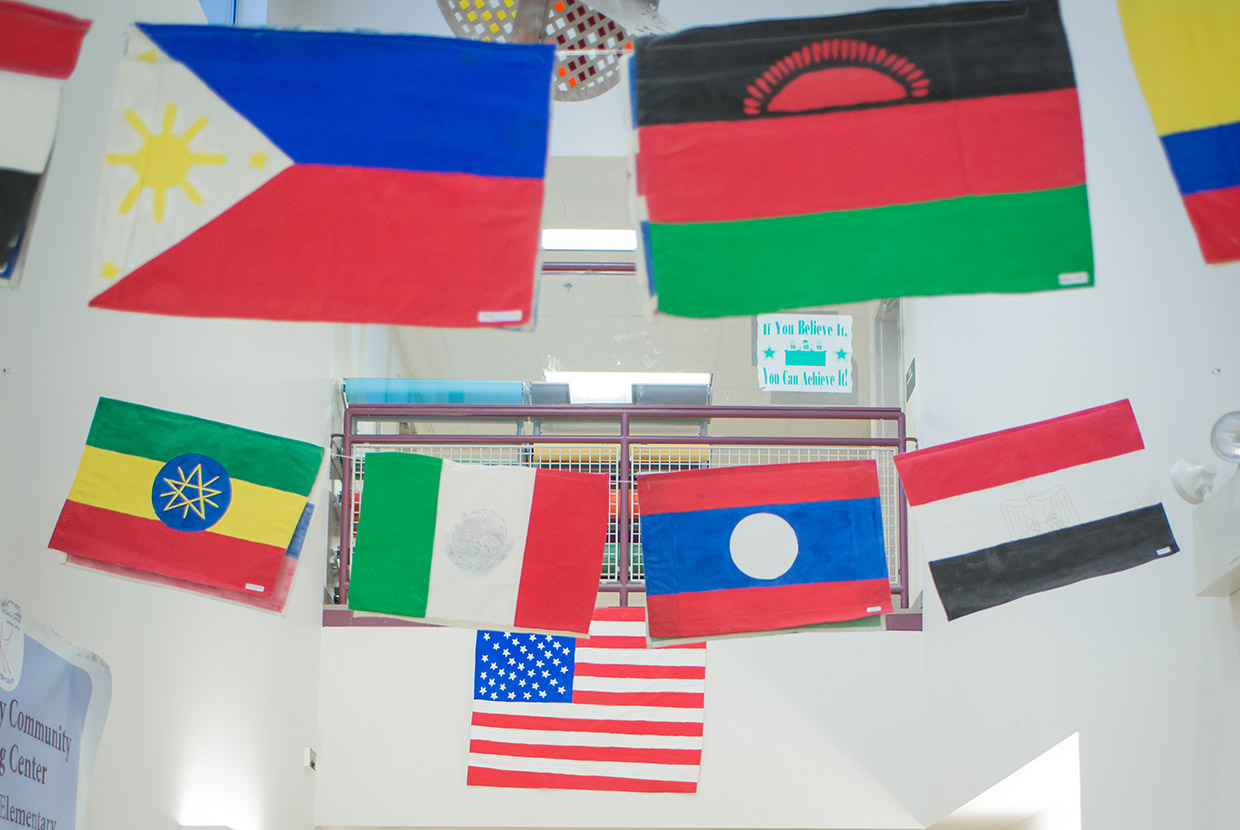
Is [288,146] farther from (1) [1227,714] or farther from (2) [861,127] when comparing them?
(1) [1227,714]

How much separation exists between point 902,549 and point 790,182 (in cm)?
457

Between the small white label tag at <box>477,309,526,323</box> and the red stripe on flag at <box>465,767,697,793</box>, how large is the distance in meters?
4.54

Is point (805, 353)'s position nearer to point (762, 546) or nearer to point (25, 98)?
point (762, 546)

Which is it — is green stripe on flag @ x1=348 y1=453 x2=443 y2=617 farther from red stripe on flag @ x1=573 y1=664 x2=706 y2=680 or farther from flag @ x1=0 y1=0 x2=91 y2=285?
flag @ x1=0 y1=0 x2=91 y2=285

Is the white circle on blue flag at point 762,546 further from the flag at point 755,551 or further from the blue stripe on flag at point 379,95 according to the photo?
the blue stripe on flag at point 379,95

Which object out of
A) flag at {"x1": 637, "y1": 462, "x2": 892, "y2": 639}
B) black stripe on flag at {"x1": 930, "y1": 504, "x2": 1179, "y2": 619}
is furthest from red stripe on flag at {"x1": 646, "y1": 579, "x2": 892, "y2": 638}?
black stripe on flag at {"x1": 930, "y1": 504, "x2": 1179, "y2": 619}

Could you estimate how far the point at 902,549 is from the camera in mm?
7168

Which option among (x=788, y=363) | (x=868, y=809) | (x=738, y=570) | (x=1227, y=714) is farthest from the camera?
(x=788, y=363)

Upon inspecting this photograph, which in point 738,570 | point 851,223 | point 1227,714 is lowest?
point 1227,714

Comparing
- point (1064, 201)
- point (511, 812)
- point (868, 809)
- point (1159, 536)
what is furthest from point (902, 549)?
point (1064, 201)

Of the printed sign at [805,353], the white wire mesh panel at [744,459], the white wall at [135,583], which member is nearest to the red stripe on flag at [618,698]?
the white wire mesh panel at [744,459]

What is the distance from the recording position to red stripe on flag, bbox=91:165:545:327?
2904 millimetres

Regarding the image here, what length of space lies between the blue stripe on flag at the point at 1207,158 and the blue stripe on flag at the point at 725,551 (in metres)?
2.38

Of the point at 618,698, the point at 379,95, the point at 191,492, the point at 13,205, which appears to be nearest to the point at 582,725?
the point at 618,698
